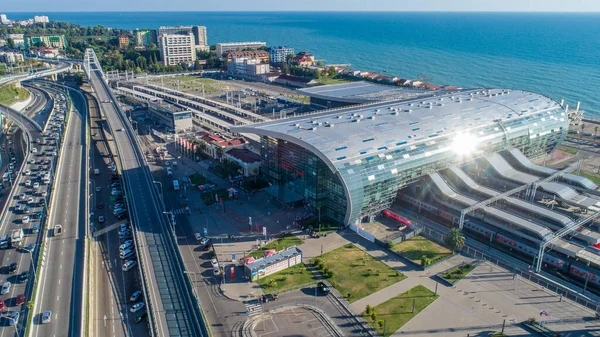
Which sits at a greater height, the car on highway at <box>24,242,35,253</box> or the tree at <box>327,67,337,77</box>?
the tree at <box>327,67,337,77</box>

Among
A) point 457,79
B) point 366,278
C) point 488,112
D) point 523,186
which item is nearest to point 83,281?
point 366,278

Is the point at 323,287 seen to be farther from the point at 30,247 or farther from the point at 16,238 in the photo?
the point at 16,238

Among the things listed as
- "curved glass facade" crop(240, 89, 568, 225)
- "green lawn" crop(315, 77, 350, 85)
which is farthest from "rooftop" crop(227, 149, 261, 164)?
"green lawn" crop(315, 77, 350, 85)

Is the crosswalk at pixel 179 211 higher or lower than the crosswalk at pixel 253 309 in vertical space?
higher

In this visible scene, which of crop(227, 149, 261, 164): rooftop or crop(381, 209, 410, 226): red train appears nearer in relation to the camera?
crop(381, 209, 410, 226): red train

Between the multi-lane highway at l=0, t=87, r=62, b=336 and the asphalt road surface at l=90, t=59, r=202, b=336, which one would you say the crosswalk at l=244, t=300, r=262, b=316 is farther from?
the multi-lane highway at l=0, t=87, r=62, b=336

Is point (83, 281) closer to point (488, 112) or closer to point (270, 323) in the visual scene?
point (270, 323)

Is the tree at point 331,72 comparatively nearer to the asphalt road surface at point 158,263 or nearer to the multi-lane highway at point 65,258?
the asphalt road surface at point 158,263

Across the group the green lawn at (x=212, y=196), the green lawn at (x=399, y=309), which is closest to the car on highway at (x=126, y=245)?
the green lawn at (x=212, y=196)
